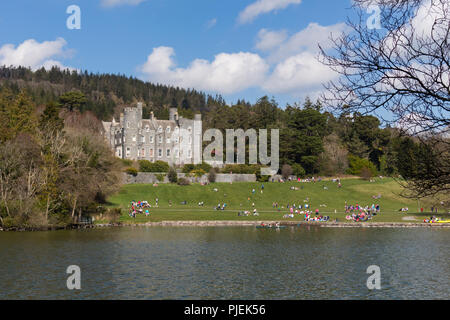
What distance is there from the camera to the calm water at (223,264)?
23.5 metres

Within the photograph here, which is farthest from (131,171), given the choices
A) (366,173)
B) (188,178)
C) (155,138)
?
(366,173)

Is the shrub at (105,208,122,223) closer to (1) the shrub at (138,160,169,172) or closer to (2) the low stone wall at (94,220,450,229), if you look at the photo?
(2) the low stone wall at (94,220,450,229)

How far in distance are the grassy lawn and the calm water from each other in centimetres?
1630

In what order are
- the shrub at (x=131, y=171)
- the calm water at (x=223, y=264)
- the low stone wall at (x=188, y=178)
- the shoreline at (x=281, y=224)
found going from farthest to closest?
the low stone wall at (x=188, y=178) → the shrub at (x=131, y=171) → the shoreline at (x=281, y=224) → the calm water at (x=223, y=264)

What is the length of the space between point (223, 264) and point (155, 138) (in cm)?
7487

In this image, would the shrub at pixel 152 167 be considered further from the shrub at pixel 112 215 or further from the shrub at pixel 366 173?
the shrub at pixel 366 173

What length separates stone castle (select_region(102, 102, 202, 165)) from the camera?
331 feet

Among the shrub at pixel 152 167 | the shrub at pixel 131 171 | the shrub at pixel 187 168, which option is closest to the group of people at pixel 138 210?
the shrub at pixel 131 171

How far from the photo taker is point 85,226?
162 feet

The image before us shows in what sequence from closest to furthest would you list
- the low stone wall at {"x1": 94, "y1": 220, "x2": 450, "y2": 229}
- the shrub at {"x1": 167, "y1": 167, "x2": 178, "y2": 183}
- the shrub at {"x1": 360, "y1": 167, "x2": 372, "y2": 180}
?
the low stone wall at {"x1": 94, "y1": 220, "x2": 450, "y2": 229} < the shrub at {"x1": 167, "y1": 167, "x2": 178, "y2": 183} < the shrub at {"x1": 360, "y1": 167, "x2": 372, "y2": 180}

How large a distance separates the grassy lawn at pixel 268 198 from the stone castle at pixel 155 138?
22852 millimetres

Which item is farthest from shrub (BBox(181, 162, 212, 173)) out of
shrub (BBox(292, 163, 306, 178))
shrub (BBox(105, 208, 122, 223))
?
shrub (BBox(105, 208, 122, 223))
